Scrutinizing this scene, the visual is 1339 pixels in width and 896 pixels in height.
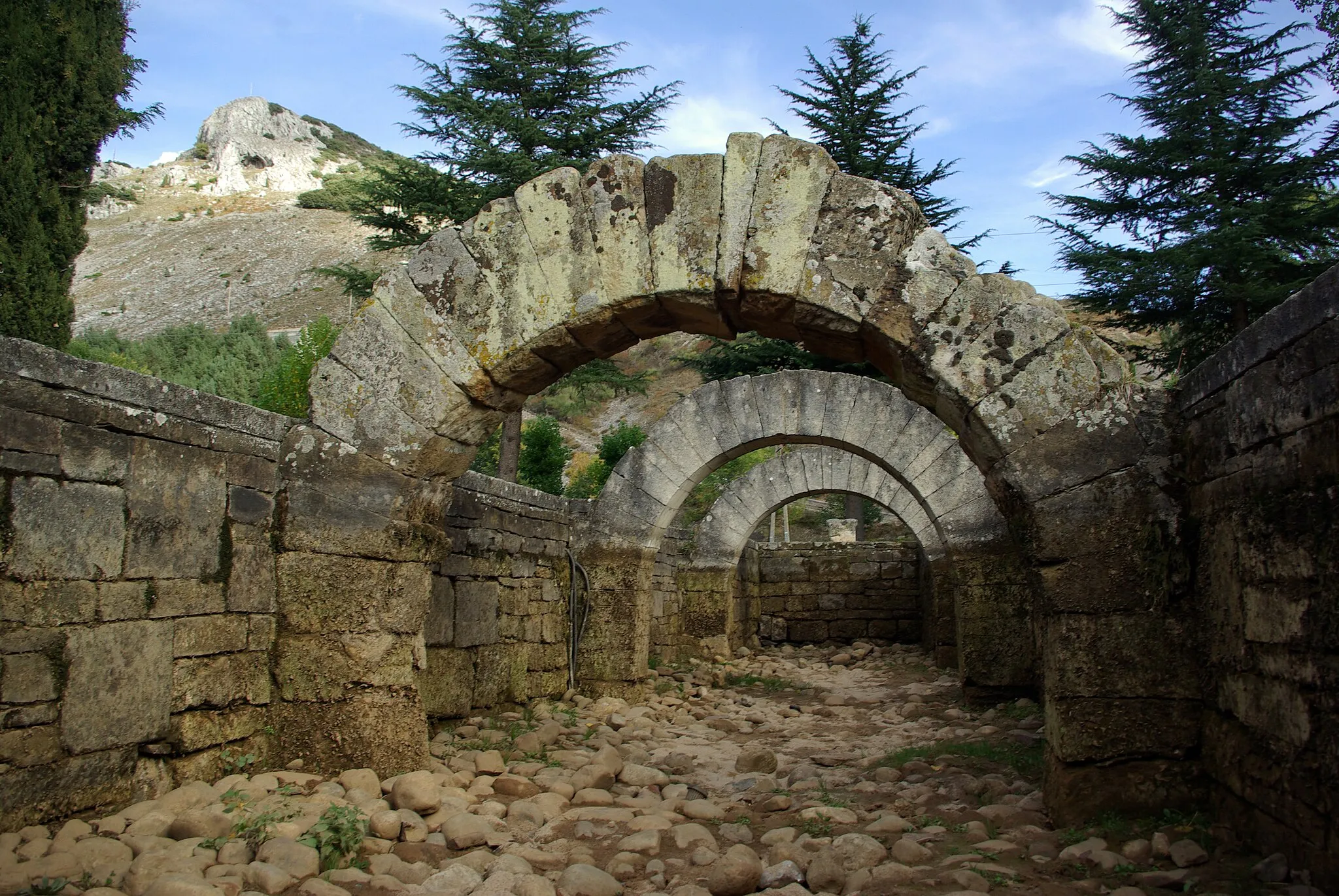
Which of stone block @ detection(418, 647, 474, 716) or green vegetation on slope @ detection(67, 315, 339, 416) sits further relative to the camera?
green vegetation on slope @ detection(67, 315, 339, 416)

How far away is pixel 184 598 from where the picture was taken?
11.7ft

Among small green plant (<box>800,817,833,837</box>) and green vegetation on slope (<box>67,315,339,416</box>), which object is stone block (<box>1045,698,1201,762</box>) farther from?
green vegetation on slope (<box>67,315,339,416</box>)

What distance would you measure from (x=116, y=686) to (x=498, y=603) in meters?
3.04

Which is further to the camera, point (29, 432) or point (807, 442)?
point (807, 442)

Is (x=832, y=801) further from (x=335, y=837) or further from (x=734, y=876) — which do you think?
(x=335, y=837)

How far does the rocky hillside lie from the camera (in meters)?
42.9

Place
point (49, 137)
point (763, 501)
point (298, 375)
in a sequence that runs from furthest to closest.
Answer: point (298, 375)
point (763, 501)
point (49, 137)

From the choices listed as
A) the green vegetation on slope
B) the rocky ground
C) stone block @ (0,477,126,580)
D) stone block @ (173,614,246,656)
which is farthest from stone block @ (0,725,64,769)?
the green vegetation on slope

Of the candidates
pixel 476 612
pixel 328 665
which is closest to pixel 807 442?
pixel 476 612

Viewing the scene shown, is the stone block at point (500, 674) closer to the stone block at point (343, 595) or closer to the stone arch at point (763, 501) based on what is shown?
the stone block at point (343, 595)

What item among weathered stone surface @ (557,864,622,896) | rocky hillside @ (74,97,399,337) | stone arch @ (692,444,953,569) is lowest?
weathered stone surface @ (557,864,622,896)

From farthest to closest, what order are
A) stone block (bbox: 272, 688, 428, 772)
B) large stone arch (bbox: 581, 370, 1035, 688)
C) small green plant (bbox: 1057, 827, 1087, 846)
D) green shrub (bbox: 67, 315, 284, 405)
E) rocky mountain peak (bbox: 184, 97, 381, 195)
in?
rocky mountain peak (bbox: 184, 97, 381, 195) < green shrub (bbox: 67, 315, 284, 405) < large stone arch (bbox: 581, 370, 1035, 688) < stone block (bbox: 272, 688, 428, 772) < small green plant (bbox: 1057, 827, 1087, 846)

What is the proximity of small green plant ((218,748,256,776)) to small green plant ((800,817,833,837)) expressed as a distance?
2.36m

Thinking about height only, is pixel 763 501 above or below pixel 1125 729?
above
